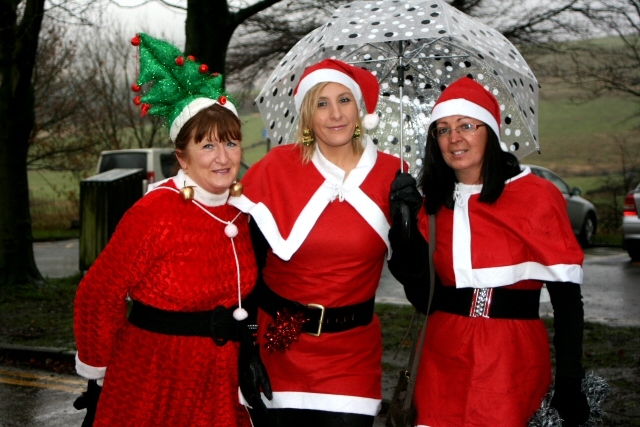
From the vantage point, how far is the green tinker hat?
318cm

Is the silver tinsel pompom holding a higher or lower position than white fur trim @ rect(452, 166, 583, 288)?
lower

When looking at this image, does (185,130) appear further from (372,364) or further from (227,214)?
(372,364)

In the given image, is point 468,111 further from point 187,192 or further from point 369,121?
point 187,192

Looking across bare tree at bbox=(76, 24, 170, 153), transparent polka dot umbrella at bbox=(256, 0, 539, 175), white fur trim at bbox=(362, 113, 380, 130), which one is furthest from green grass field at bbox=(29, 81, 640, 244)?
white fur trim at bbox=(362, 113, 380, 130)

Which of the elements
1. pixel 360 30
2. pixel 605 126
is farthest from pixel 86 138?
pixel 605 126

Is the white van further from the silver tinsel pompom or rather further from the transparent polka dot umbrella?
the silver tinsel pompom

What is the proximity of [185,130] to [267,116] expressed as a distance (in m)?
1.16

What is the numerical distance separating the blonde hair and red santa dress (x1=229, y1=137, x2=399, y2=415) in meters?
0.08

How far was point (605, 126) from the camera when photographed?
38312 millimetres

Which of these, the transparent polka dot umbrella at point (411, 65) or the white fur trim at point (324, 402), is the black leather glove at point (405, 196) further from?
the white fur trim at point (324, 402)

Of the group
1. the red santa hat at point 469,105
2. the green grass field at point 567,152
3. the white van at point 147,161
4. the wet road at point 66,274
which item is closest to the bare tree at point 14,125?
the wet road at point 66,274

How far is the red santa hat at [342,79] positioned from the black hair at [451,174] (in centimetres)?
40

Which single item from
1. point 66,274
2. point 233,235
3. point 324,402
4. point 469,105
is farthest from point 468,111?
point 66,274

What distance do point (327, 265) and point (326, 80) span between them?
793 millimetres
